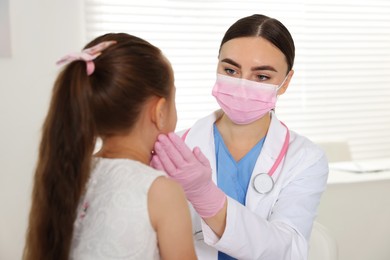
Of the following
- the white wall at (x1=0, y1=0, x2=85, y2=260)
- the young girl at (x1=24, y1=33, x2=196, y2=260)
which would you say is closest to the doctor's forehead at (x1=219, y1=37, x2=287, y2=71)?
the young girl at (x1=24, y1=33, x2=196, y2=260)

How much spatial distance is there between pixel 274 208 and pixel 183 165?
478 mm

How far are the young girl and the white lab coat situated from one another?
30cm

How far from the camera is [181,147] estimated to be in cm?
111

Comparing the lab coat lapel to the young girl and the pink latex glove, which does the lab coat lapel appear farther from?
the young girl

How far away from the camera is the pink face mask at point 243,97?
5.22 feet

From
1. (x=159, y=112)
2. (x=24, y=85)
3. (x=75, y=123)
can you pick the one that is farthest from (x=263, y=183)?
(x=24, y=85)

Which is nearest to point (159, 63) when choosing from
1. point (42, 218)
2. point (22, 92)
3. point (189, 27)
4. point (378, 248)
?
point (42, 218)

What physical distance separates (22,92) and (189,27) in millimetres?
1230

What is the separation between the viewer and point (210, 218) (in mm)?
1269

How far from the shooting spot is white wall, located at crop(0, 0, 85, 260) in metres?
3.06

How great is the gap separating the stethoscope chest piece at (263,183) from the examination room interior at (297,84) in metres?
0.71

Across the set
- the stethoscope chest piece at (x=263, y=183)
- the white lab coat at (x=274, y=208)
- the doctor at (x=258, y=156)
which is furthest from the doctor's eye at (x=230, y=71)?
the stethoscope chest piece at (x=263, y=183)

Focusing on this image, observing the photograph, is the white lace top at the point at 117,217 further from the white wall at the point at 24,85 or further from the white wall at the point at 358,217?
the white wall at the point at 24,85

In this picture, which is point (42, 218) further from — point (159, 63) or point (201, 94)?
point (201, 94)
